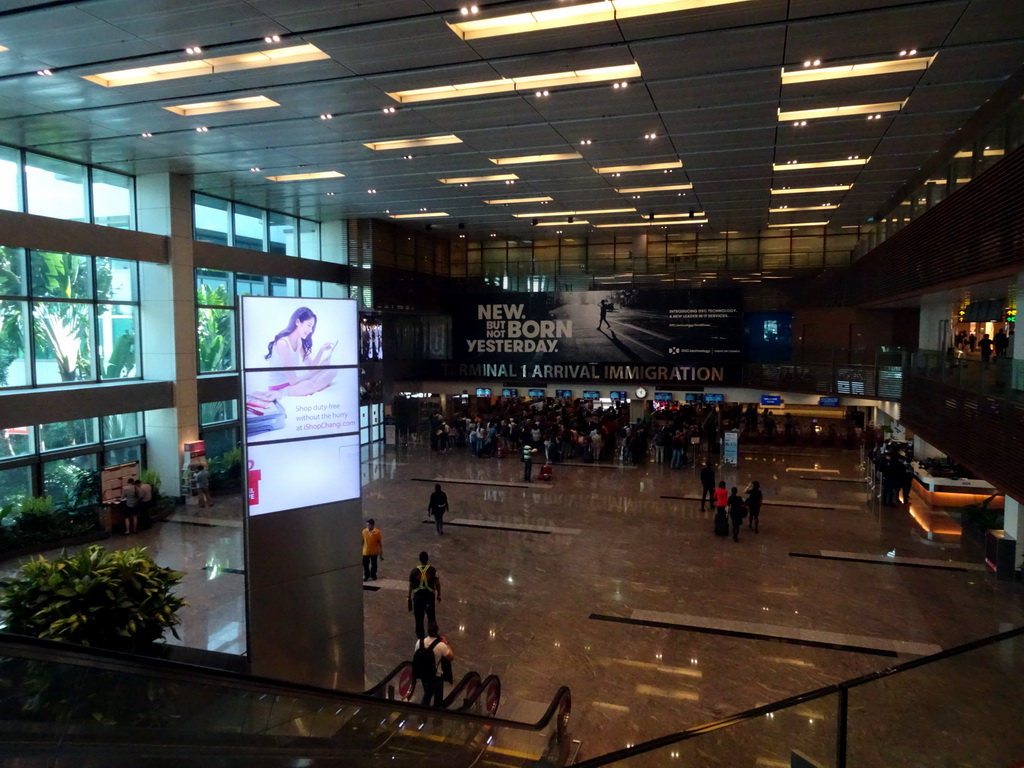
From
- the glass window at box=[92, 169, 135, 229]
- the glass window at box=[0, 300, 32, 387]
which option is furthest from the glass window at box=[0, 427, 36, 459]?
the glass window at box=[92, 169, 135, 229]

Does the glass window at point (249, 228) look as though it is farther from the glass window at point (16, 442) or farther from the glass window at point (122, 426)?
the glass window at point (16, 442)

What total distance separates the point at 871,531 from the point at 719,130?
8.80 metres

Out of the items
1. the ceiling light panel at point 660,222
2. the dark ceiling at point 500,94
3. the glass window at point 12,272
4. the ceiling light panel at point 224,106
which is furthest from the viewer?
the ceiling light panel at point 660,222

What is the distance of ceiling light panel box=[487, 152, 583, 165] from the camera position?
15.5 metres

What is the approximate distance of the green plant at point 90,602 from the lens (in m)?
5.71

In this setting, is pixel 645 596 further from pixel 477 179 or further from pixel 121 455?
pixel 121 455

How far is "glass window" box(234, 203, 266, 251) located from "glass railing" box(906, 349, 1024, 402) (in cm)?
1873

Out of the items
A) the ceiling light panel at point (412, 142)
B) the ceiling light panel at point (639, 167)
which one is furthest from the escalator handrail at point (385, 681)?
the ceiling light panel at point (639, 167)

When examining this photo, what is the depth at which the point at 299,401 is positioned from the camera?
7.03m

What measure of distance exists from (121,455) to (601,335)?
16776 mm

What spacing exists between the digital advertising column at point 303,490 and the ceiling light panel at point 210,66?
4.54m

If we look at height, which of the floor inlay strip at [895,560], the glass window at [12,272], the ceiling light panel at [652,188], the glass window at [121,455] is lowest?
the floor inlay strip at [895,560]

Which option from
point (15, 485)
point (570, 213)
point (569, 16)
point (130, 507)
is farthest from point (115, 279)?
point (570, 213)

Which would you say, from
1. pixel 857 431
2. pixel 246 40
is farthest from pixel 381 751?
pixel 857 431
